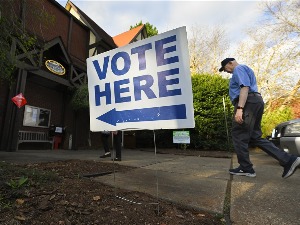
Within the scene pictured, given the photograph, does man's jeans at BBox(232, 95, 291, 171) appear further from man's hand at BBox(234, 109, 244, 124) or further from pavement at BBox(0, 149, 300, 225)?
pavement at BBox(0, 149, 300, 225)

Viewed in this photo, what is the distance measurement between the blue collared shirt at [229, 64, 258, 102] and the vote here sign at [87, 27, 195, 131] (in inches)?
65.1

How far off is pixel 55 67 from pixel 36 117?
252 centimetres

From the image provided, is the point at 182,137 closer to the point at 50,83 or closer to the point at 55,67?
the point at 50,83

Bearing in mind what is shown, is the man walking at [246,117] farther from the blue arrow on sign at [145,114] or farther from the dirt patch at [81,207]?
the dirt patch at [81,207]

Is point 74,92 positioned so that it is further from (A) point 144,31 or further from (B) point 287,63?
(B) point 287,63

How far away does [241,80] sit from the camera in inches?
137

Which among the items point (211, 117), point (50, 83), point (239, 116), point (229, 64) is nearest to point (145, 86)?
point (239, 116)

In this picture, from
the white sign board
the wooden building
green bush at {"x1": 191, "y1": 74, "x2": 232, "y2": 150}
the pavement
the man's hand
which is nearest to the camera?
the pavement

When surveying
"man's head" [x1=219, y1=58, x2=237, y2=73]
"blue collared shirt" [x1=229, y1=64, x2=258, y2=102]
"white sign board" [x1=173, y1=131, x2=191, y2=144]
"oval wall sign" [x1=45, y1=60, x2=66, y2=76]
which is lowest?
"white sign board" [x1=173, y1=131, x2=191, y2=144]

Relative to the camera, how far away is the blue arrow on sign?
7.22 feet

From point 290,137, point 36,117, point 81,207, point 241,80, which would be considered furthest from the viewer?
point 36,117

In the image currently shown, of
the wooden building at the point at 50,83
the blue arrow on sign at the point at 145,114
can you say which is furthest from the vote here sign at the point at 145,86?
the wooden building at the point at 50,83

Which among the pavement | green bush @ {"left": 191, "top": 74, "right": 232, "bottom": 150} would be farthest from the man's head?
green bush @ {"left": 191, "top": 74, "right": 232, "bottom": 150}

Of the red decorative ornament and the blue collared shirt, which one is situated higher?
the red decorative ornament
